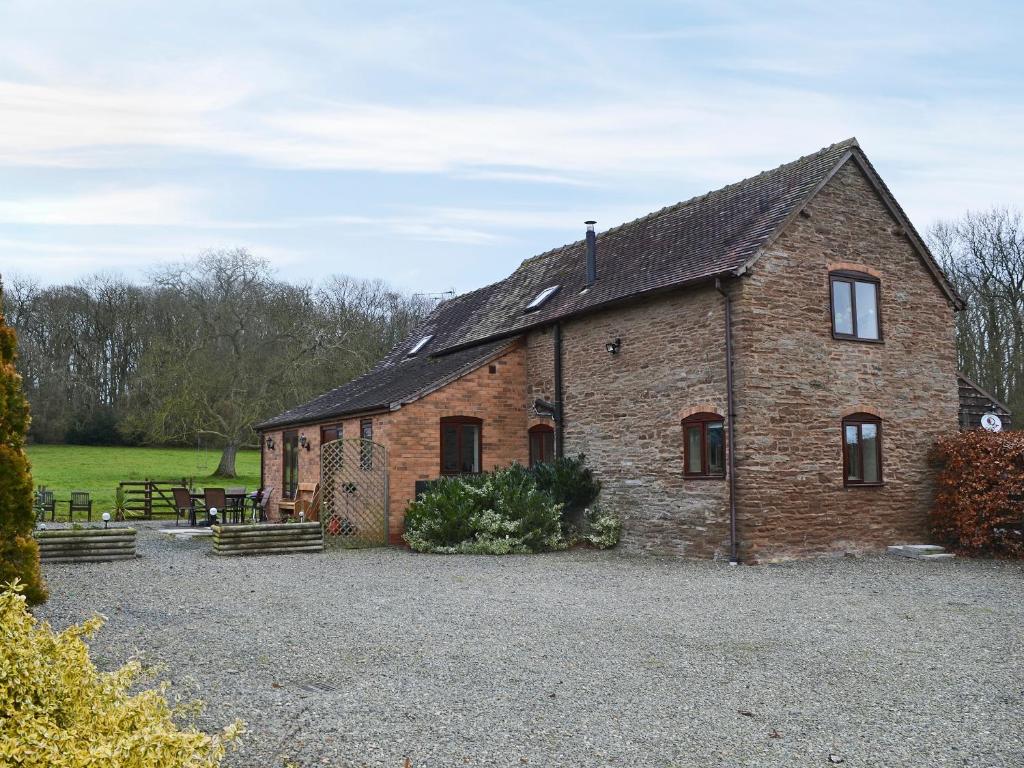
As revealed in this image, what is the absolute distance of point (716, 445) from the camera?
50.4ft

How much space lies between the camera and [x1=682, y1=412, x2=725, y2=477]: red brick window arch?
15.3 meters

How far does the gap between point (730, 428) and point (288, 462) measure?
14.5 metres

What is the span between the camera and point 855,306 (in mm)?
16453

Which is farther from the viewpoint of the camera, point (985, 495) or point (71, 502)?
point (71, 502)

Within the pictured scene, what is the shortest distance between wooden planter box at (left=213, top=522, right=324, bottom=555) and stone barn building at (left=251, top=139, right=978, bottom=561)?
1977 millimetres

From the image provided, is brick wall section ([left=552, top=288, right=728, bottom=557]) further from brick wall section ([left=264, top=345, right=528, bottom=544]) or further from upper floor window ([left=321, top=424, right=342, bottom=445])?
upper floor window ([left=321, top=424, right=342, bottom=445])

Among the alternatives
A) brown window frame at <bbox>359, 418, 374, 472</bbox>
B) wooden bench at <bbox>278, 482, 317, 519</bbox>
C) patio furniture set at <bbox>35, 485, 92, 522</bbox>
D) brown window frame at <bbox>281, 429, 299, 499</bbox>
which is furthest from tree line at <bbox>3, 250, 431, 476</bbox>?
brown window frame at <bbox>359, 418, 374, 472</bbox>

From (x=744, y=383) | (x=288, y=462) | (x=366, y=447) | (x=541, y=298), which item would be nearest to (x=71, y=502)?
(x=288, y=462)

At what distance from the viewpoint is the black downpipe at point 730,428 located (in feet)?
48.5

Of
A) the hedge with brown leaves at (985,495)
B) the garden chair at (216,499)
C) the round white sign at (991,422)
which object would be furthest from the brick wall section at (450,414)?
the round white sign at (991,422)

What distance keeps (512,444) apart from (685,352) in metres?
5.71

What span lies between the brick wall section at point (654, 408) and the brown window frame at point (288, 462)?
31.0 feet

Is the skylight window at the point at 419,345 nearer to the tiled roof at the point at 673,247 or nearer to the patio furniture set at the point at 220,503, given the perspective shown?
the tiled roof at the point at 673,247

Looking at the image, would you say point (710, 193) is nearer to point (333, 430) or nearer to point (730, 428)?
point (730, 428)
